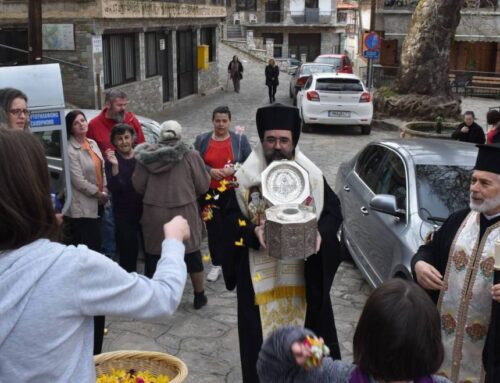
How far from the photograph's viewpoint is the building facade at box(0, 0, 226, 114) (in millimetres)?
17891

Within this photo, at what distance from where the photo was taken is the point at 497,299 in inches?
124

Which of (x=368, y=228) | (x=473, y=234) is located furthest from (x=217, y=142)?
(x=473, y=234)

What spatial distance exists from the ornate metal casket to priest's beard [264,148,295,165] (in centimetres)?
14

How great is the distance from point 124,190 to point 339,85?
12.2 metres

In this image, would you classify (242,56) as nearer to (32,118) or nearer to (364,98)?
(364,98)

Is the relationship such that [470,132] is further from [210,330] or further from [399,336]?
[399,336]

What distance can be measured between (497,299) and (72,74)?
54.2 ft

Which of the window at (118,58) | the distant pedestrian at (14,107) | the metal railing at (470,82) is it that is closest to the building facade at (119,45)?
the window at (118,58)

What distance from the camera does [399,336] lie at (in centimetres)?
216

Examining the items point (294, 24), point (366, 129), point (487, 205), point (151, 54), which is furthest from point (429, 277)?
point (294, 24)

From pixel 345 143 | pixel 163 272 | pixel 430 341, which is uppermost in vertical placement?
pixel 163 272

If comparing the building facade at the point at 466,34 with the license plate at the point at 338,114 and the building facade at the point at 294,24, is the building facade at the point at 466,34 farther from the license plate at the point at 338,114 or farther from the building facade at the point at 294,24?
the license plate at the point at 338,114

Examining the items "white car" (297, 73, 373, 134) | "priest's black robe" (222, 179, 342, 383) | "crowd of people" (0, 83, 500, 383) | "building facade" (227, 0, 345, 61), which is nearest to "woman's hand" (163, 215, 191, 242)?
"crowd of people" (0, 83, 500, 383)

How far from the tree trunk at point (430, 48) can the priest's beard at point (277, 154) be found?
15699 mm
